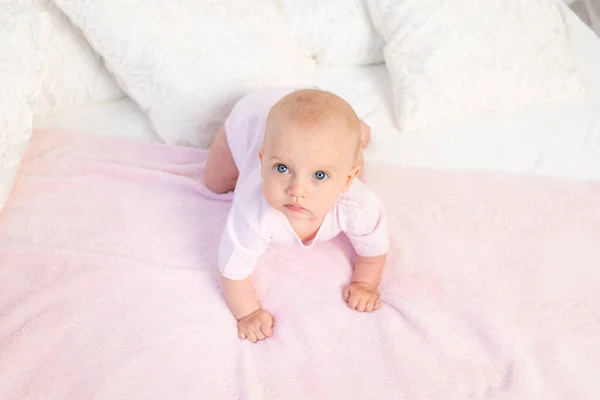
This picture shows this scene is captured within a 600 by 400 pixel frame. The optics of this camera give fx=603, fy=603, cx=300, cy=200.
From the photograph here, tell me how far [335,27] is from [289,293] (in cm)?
70

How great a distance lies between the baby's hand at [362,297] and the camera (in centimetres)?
106

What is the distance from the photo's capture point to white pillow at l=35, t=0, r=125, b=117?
1346 millimetres

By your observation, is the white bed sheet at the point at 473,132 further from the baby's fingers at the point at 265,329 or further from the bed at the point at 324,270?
the baby's fingers at the point at 265,329

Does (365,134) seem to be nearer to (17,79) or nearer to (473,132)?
(473,132)

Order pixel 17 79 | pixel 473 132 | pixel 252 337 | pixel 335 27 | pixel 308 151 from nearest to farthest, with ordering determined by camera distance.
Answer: pixel 308 151 < pixel 252 337 < pixel 17 79 < pixel 473 132 < pixel 335 27

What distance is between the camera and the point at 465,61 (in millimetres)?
1359

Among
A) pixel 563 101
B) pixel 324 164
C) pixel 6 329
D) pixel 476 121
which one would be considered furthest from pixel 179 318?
pixel 563 101

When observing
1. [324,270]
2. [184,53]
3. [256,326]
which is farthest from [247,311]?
[184,53]

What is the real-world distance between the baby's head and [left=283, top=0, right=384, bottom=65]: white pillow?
63 cm

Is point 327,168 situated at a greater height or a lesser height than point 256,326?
greater

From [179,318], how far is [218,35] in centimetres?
64

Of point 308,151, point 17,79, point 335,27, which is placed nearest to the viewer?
point 308,151

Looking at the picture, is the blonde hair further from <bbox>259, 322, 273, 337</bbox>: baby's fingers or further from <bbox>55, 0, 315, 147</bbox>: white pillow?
<bbox>55, 0, 315, 147</bbox>: white pillow

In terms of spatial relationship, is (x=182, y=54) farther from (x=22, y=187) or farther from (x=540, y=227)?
(x=540, y=227)
